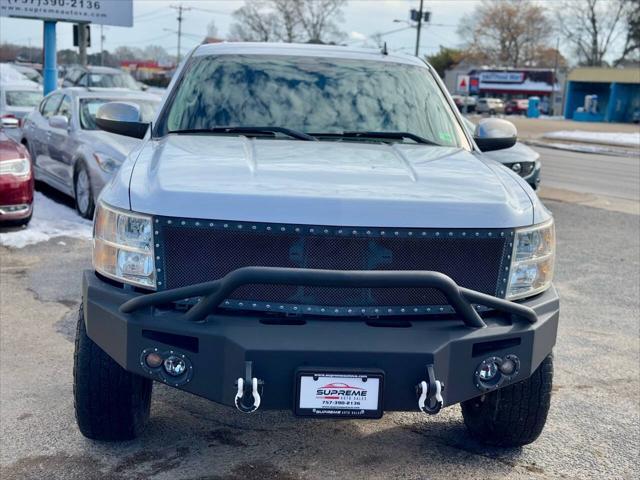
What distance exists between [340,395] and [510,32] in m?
106

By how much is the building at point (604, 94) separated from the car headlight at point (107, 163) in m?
55.4

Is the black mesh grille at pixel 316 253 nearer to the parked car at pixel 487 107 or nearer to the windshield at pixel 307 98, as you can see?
the windshield at pixel 307 98

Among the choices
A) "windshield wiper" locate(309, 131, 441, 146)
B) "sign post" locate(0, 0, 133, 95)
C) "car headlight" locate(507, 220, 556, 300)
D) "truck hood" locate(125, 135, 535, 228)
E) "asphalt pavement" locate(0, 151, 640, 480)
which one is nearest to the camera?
"truck hood" locate(125, 135, 535, 228)

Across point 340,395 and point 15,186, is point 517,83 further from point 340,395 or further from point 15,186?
point 340,395

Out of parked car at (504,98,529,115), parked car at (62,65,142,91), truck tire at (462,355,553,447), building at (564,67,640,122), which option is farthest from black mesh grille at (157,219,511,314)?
parked car at (504,98,529,115)

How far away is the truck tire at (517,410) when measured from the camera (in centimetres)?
358

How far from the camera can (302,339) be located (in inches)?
117

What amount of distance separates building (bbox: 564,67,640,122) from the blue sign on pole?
48654 mm

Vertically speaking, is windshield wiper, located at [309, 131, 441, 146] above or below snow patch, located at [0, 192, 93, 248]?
above

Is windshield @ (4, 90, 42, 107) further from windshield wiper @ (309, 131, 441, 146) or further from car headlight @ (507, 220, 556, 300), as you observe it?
car headlight @ (507, 220, 556, 300)

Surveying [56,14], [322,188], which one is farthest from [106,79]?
[322,188]

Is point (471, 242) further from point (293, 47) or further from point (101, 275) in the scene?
point (293, 47)

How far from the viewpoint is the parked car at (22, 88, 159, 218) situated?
9078 millimetres

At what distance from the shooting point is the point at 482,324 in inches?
122
